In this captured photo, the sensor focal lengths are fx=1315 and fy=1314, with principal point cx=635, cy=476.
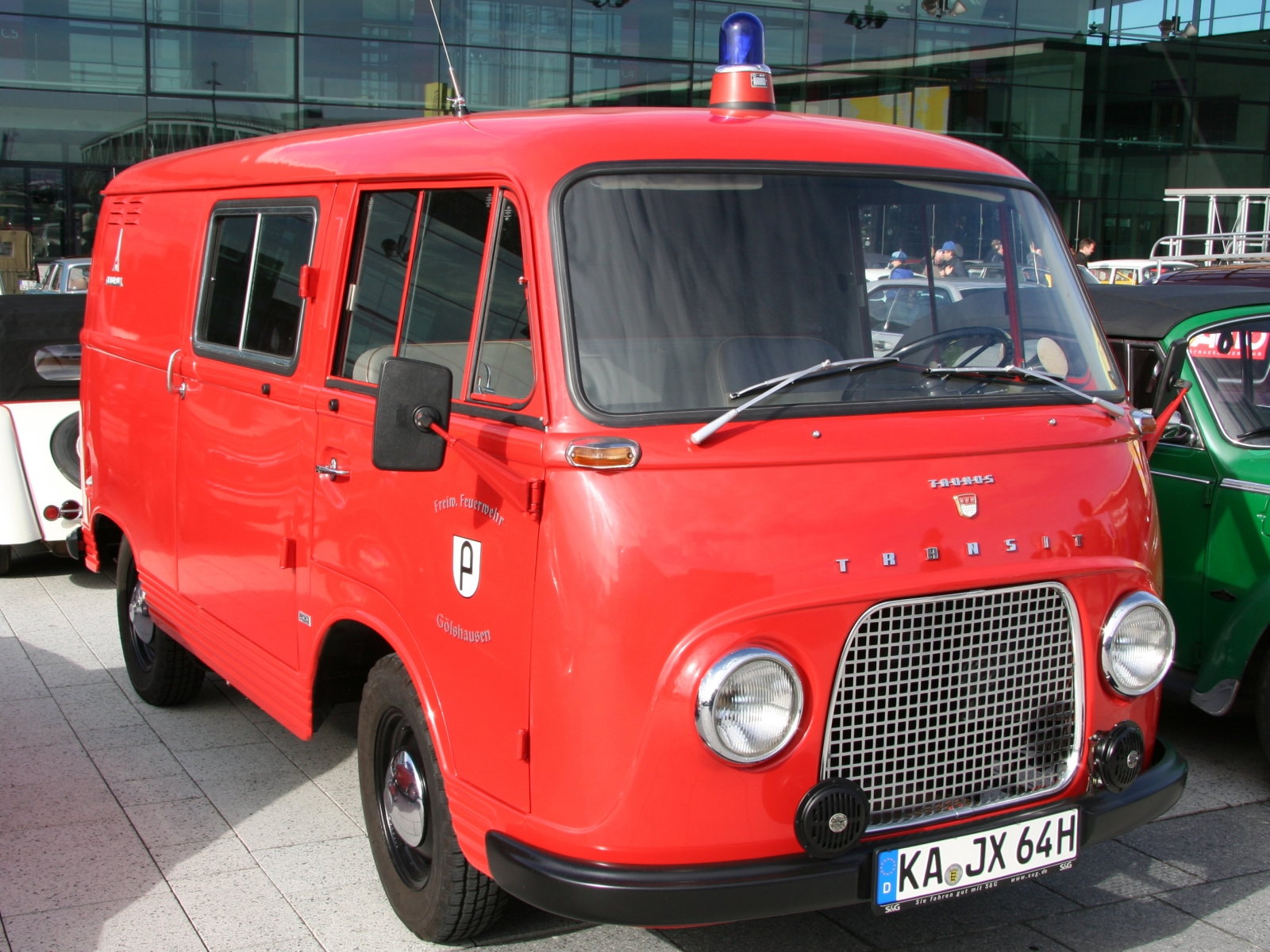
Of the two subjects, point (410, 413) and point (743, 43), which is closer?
point (410, 413)

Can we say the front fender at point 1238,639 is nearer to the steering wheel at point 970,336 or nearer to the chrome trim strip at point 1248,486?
the chrome trim strip at point 1248,486

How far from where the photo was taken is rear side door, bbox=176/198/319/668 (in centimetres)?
439

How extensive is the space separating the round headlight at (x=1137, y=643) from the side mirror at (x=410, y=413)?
1.82 metres

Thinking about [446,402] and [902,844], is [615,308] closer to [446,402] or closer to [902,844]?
[446,402]

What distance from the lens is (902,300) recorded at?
3.73 meters

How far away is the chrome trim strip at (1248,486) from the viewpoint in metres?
5.23

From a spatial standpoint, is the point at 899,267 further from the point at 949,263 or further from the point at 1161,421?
the point at 1161,421

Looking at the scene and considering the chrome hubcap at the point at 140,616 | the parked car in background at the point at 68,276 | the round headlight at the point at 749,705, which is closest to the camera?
the round headlight at the point at 749,705

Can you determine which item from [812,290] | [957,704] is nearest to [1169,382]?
[812,290]

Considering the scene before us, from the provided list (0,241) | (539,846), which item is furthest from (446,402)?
(0,241)

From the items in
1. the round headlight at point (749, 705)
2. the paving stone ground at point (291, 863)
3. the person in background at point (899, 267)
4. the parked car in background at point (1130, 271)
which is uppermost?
the parked car in background at point (1130, 271)

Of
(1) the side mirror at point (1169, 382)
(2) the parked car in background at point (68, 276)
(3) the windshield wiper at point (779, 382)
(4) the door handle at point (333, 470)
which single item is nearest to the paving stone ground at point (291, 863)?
(4) the door handle at point (333, 470)

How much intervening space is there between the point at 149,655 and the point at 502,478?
362 cm

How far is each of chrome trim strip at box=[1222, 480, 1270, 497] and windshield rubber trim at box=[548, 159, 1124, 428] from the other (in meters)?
1.92
